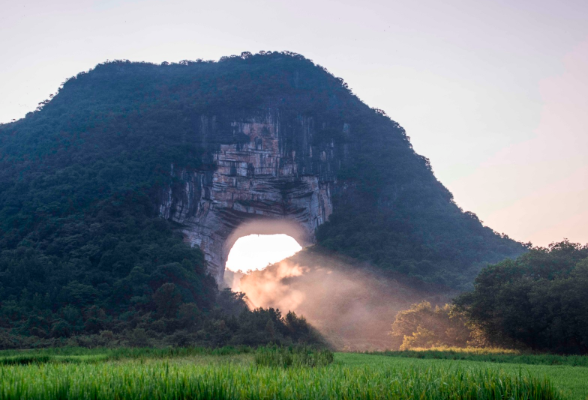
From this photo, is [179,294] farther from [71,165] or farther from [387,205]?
[387,205]

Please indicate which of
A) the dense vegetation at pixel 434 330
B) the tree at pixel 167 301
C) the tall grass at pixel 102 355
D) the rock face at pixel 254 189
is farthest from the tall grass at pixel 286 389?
the rock face at pixel 254 189

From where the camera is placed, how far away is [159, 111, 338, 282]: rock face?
64.1 meters

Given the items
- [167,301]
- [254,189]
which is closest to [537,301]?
[167,301]

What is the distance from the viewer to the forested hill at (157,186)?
45594 mm

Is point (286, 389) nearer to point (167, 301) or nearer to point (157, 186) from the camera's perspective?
point (167, 301)

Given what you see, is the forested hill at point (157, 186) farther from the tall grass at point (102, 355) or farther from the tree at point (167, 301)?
the tall grass at point (102, 355)

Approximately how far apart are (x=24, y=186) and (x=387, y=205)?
51.9 meters

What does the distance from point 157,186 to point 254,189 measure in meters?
14.0

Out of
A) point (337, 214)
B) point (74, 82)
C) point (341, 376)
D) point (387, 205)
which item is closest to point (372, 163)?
point (387, 205)

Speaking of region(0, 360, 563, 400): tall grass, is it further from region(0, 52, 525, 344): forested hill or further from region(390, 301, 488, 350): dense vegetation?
region(0, 52, 525, 344): forested hill

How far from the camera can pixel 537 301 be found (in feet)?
82.3

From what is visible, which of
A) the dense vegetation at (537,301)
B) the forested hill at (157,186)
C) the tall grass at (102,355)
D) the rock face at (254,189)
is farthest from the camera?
the rock face at (254,189)

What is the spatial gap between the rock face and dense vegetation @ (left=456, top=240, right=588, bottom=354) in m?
39.8

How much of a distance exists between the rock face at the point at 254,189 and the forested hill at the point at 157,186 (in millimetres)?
1831
